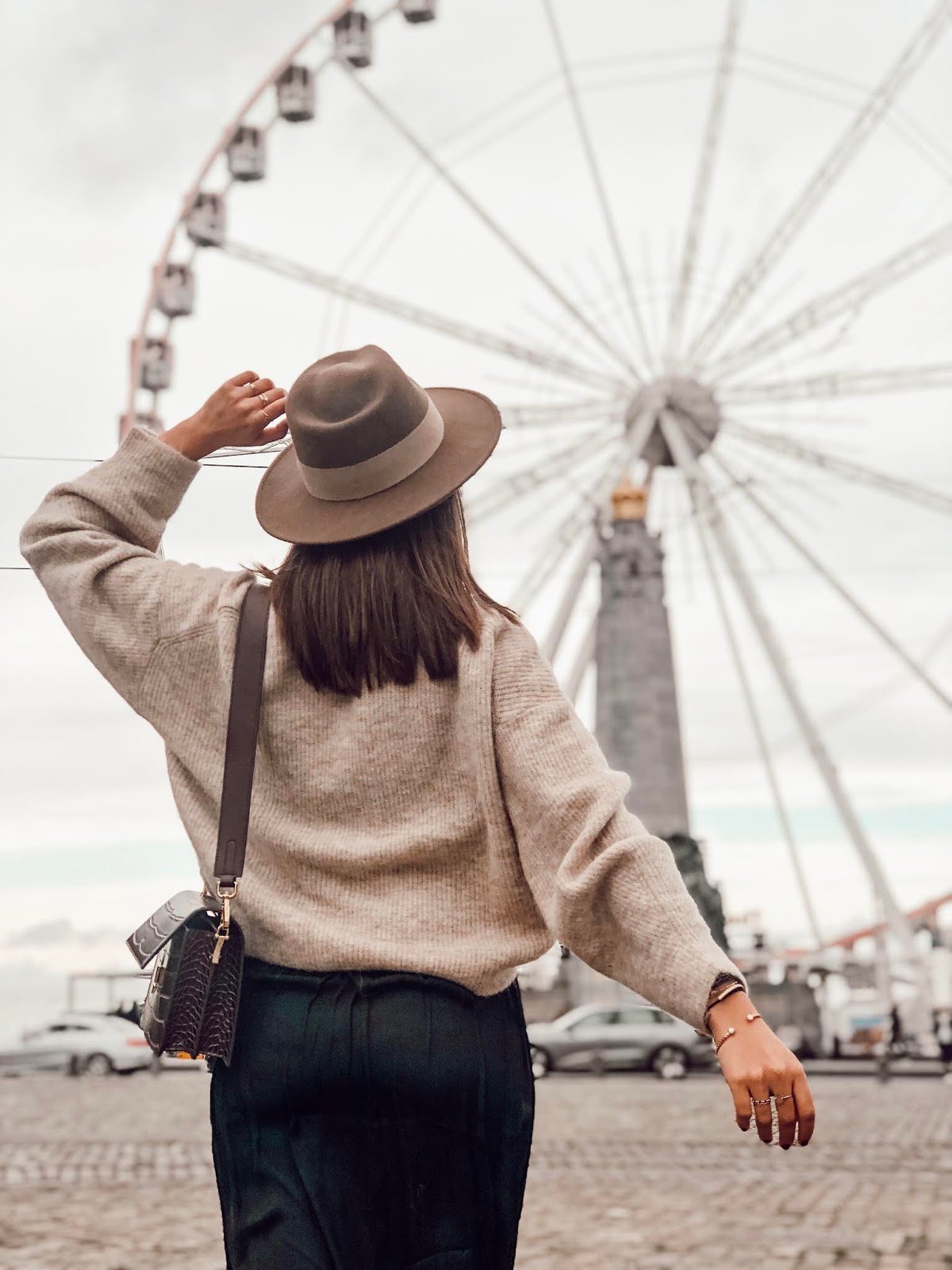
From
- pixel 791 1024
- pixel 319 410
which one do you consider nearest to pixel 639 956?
pixel 319 410

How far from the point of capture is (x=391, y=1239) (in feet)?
6.54

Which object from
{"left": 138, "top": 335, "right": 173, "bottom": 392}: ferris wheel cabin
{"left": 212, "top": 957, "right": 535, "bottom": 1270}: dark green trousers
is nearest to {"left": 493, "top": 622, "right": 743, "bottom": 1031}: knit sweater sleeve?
{"left": 212, "top": 957, "right": 535, "bottom": 1270}: dark green trousers

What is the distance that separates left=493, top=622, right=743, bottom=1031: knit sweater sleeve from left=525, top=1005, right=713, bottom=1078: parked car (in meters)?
21.6

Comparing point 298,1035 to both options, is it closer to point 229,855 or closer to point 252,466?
point 229,855

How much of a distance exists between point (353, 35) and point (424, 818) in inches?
736

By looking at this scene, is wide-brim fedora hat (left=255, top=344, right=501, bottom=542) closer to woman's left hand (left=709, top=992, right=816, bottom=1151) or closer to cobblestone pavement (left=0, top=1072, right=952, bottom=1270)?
woman's left hand (left=709, top=992, right=816, bottom=1151)

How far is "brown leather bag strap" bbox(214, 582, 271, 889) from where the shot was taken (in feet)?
6.89

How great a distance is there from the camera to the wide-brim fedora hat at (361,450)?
228cm

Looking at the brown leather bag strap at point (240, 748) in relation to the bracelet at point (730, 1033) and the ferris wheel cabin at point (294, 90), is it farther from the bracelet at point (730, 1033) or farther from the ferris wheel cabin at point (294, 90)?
the ferris wheel cabin at point (294, 90)

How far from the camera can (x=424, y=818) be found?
211cm

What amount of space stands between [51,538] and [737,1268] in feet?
16.6

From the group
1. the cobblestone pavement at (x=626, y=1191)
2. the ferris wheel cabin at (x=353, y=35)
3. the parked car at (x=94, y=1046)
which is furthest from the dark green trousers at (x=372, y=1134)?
the parked car at (x=94, y=1046)

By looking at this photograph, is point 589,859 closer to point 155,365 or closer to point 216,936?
point 216,936

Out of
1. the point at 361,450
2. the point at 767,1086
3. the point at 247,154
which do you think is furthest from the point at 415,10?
the point at 767,1086
